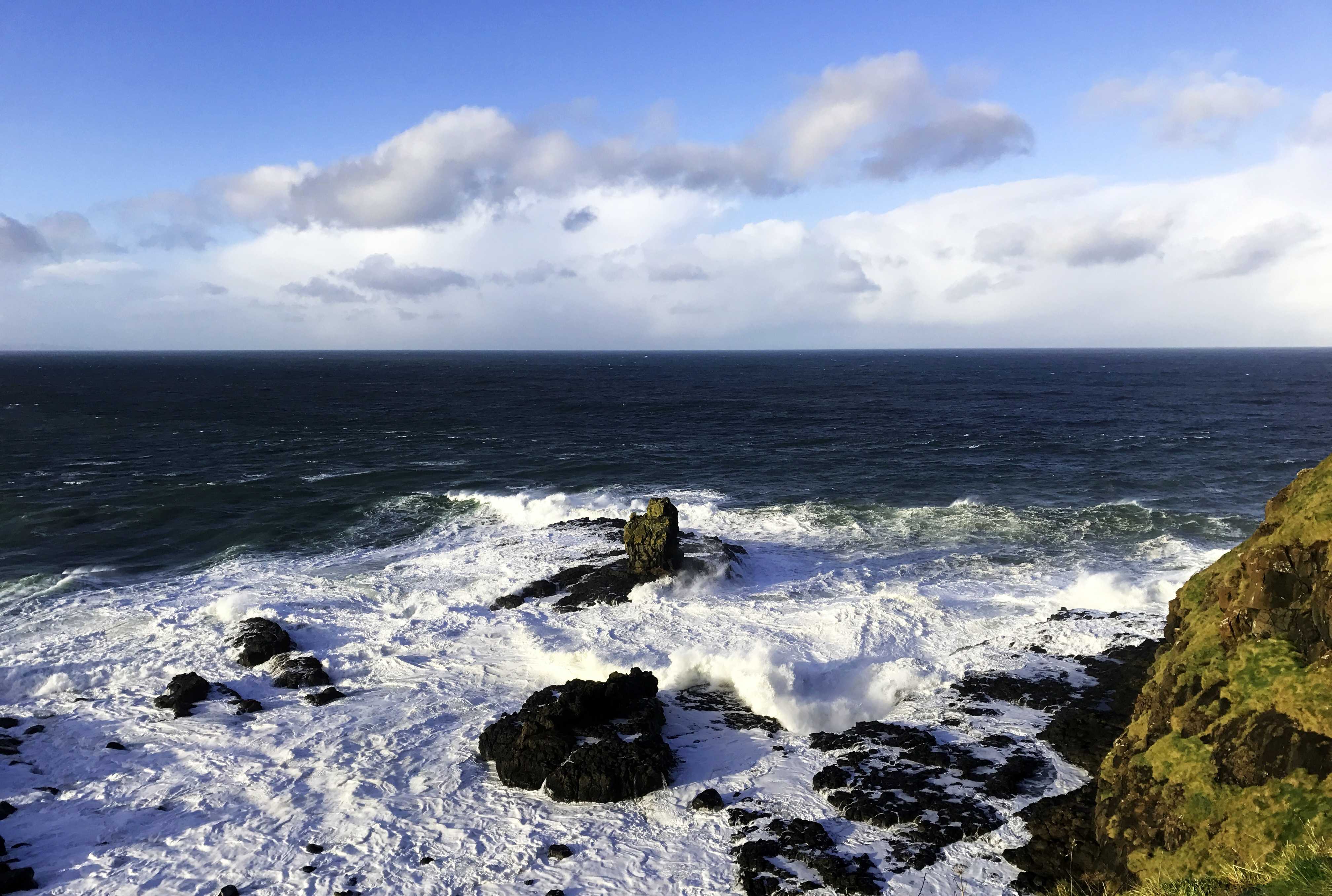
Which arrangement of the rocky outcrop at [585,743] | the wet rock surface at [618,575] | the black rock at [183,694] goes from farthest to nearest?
the wet rock surface at [618,575]
the black rock at [183,694]
the rocky outcrop at [585,743]

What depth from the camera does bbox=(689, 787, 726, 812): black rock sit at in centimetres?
1664

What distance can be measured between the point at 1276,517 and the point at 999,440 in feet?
195

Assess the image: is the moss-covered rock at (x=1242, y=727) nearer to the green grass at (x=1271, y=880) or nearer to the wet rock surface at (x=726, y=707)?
the green grass at (x=1271, y=880)

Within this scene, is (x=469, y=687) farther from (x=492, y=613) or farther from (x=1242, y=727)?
(x=1242, y=727)

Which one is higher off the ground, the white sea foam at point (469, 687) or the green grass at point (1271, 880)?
the green grass at point (1271, 880)

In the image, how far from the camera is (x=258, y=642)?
25.3 meters

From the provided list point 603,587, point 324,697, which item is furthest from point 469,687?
point 603,587

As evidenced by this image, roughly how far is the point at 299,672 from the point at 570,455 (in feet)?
141

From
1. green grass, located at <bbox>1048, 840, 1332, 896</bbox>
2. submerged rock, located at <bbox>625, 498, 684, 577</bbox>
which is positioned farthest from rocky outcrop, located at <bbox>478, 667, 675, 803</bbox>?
submerged rock, located at <bbox>625, 498, 684, 577</bbox>

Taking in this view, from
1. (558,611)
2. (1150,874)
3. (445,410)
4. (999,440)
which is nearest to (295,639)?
(558,611)

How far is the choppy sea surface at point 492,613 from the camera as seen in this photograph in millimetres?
15898

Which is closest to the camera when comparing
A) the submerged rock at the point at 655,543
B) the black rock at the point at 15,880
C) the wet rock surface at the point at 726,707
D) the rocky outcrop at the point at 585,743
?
the black rock at the point at 15,880

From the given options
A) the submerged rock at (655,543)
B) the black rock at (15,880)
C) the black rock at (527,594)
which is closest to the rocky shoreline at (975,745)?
the black rock at (15,880)

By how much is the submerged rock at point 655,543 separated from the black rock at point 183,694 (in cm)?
1550
